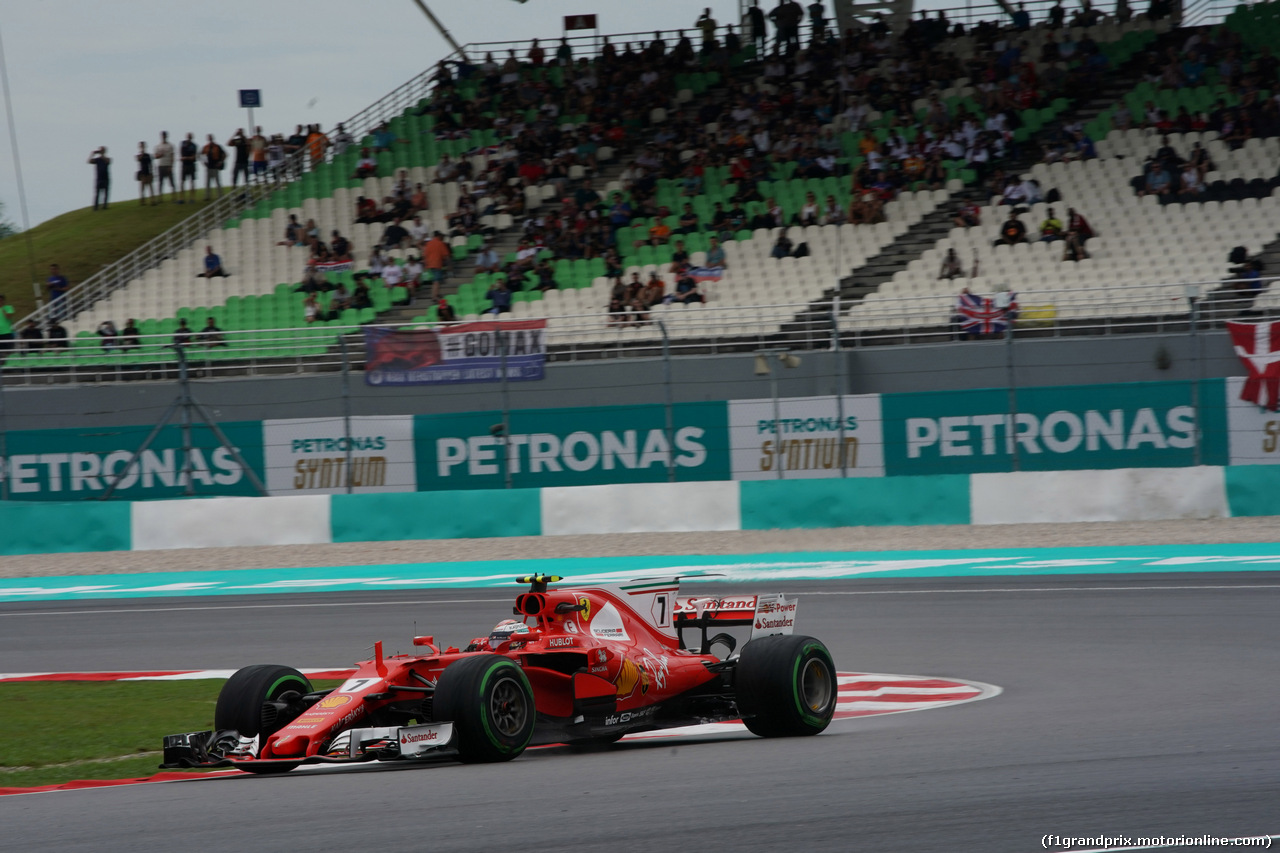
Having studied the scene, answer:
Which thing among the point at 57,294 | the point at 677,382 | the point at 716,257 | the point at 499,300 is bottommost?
the point at 677,382

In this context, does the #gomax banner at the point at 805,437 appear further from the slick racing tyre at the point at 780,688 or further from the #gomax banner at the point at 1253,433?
Result: the slick racing tyre at the point at 780,688

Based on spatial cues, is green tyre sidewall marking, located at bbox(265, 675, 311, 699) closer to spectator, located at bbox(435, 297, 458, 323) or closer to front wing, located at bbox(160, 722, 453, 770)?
front wing, located at bbox(160, 722, 453, 770)

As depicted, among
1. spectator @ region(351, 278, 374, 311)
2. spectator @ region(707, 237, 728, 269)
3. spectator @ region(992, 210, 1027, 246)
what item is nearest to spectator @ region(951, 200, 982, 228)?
spectator @ region(992, 210, 1027, 246)

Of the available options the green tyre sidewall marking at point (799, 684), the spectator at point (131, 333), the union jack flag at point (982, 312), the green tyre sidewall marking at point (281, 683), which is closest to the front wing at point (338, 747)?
the green tyre sidewall marking at point (281, 683)

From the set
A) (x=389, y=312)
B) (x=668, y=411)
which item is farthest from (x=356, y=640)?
(x=389, y=312)

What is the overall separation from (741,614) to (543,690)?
148 centimetres

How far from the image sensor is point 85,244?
124ft

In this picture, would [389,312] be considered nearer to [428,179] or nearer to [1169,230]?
[428,179]

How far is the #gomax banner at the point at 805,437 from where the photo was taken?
18.8 metres

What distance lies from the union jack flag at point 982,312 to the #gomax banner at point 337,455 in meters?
8.17

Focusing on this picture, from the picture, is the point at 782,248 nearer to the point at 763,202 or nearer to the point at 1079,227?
the point at 763,202

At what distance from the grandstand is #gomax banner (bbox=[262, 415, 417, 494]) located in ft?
5.31

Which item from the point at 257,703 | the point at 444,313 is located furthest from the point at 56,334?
the point at 257,703

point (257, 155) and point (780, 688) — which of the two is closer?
point (780, 688)
